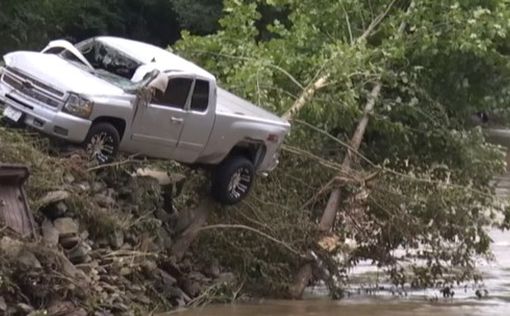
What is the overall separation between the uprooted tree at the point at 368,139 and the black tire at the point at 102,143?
7.50 ft

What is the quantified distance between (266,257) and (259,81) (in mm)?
2584

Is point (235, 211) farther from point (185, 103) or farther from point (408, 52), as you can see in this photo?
point (408, 52)

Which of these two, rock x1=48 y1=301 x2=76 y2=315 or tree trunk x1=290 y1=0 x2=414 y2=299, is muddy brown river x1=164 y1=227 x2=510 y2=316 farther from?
rock x1=48 y1=301 x2=76 y2=315

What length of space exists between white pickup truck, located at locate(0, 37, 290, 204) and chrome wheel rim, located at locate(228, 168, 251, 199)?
0.01m

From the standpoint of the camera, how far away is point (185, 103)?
1494 cm

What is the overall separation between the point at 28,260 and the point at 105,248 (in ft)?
6.43

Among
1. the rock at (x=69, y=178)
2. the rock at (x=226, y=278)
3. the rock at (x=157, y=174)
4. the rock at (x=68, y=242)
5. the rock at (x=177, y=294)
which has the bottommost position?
the rock at (x=177, y=294)

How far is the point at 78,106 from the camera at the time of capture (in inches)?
535

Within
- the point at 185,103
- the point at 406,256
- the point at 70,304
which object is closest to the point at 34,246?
the point at 70,304

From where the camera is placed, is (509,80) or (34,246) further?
(509,80)

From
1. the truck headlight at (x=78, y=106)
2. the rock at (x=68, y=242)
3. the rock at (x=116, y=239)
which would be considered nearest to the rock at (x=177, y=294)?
the rock at (x=116, y=239)

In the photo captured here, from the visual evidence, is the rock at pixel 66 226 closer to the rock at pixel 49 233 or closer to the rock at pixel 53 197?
the rock at pixel 49 233

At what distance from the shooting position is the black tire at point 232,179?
51.0 ft

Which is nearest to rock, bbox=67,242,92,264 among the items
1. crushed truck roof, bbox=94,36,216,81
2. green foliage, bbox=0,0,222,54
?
crushed truck roof, bbox=94,36,216,81
